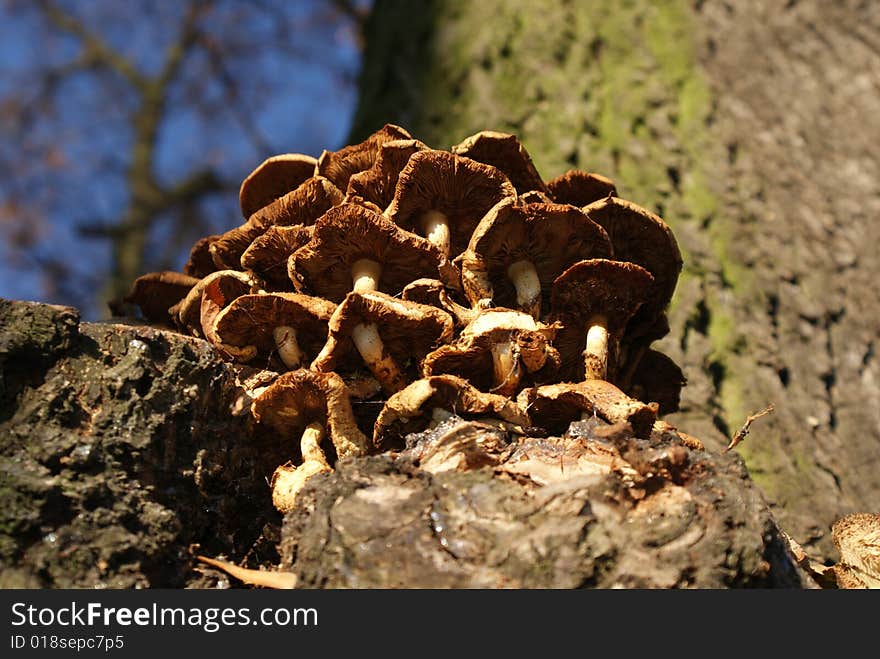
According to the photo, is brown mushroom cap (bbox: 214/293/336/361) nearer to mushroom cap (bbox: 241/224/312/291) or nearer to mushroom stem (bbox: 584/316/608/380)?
mushroom cap (bbox: 241/224/312/291)

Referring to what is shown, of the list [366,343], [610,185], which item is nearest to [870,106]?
[610,185]

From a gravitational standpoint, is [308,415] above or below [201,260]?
below

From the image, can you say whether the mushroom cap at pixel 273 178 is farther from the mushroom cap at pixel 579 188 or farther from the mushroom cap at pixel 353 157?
the mushroom cap at pixel 579 188

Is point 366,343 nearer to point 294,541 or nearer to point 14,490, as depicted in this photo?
point 294,541

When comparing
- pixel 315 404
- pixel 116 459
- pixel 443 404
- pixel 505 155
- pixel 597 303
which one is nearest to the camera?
pixel 116 459

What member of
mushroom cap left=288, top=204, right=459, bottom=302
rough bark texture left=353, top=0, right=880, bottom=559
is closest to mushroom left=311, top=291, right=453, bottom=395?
mushroom cap left=288, top=204, right=459, bottom=302

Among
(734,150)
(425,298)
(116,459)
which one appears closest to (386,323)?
(425,298)

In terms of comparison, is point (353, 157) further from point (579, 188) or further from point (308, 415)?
point (308, 415)
